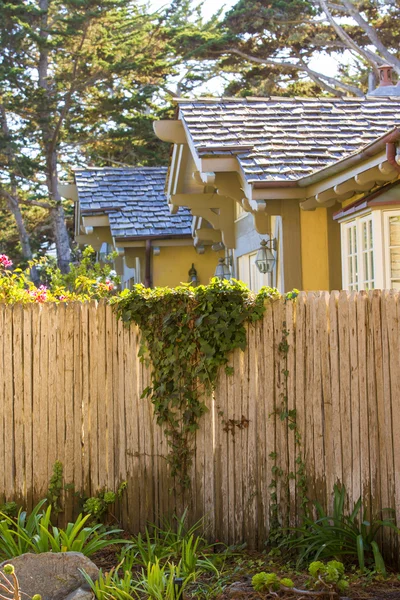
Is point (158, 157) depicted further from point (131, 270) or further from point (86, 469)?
point (86, 469)

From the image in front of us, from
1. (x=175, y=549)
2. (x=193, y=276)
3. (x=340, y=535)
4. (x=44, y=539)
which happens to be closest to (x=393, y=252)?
(x=340, y=535)

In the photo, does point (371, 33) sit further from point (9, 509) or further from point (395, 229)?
point (9, 509)

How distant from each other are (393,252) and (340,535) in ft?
11.6

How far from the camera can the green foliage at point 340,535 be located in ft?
16.9

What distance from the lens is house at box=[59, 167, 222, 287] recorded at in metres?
16.2

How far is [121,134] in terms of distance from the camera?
31.6 metres

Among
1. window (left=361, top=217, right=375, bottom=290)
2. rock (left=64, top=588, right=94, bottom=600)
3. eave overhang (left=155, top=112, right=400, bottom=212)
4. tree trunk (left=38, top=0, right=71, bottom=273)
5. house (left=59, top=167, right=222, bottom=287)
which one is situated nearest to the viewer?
rock (left=64, top=588, right=94, bottom=600)

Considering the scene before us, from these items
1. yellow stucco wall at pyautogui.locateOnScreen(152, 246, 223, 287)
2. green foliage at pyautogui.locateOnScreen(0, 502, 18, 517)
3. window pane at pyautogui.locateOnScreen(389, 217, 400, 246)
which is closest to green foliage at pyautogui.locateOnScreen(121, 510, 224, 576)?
green foliage at pyautogui.locateOnScreen(0, 502, 18, 517)

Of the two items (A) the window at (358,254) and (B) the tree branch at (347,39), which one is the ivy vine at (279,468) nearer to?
(A) the window at (358,254)

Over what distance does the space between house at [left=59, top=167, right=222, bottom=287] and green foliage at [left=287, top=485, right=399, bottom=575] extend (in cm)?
1091

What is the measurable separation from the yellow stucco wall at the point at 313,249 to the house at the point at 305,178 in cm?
1

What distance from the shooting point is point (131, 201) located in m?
17.7

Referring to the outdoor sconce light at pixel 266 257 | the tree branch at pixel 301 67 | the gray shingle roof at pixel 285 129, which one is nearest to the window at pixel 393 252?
the gray shingle roof at pixel 285 129

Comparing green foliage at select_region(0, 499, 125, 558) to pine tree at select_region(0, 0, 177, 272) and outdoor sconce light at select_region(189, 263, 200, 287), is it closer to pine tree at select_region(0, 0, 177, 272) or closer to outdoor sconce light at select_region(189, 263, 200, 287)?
outdoor sconce light at select_region(189, 263, 200, 287)
